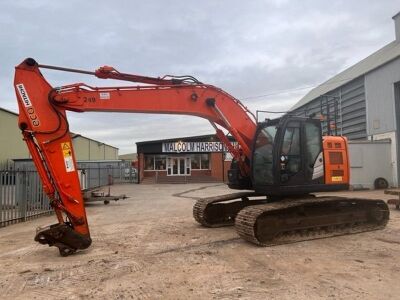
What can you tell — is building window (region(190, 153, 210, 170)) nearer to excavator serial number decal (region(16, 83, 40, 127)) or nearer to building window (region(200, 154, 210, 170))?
building window (region(200, 154, 210, 170))

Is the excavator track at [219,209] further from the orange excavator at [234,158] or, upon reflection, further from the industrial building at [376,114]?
the industrial building at [376,114]

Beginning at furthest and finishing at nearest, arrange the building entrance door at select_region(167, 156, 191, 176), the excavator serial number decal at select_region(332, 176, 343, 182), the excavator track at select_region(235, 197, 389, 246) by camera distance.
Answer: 1. the building entrance door at select_region(167, 156, 191, 176)
2. the excavator serial number decal at select_region(332, 176, 343, 182)
3. the excavator track at select_region(235, 197, 389, 246)

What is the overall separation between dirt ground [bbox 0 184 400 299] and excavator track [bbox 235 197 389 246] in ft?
A: 0.97

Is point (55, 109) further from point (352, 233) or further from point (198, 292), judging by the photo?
point (352, 233)

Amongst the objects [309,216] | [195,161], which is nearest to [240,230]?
[309,216]

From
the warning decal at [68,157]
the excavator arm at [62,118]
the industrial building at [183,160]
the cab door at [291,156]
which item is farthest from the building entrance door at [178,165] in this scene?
the warning decal at [68,157]

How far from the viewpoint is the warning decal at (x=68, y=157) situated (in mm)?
7930

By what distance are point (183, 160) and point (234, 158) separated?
3353 cm

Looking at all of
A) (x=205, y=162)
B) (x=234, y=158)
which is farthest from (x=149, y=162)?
(x=234, y=158)

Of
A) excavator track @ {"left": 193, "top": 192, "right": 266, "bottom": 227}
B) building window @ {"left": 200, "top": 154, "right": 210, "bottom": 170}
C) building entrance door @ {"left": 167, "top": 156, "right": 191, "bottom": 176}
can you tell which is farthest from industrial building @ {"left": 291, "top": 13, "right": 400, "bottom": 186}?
building entrance door @ {"left": 167, "top": 156, "right": 191, "bottom": 176}

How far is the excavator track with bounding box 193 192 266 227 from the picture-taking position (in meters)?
10.9

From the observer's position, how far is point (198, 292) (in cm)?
572

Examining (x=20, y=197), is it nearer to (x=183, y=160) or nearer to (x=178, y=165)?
(x=178, y=165)

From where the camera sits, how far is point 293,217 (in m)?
9.17
